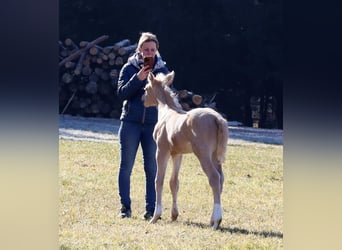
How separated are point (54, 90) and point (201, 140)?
1888 millimetres

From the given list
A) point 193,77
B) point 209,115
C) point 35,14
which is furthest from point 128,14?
point 35,14

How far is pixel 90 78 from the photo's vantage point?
32.9 feet

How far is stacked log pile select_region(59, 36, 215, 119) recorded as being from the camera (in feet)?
31.0

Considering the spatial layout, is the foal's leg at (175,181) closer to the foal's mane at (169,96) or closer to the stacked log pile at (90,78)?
the foal's mane at (169,96)

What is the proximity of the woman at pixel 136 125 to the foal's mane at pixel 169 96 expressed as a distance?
10 cm

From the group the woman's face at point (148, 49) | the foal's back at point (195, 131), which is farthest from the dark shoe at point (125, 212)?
the woman's face at point (148, 49)

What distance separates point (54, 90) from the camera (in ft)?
8.34

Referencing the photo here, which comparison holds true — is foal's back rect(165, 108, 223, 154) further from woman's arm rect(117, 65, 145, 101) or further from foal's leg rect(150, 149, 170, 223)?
woman's arm rect(117, 65, 145, 101)

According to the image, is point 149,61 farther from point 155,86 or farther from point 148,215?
point 148,215

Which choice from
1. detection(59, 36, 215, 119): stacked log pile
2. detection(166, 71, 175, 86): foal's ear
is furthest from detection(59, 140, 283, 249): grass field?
detection(59, 36, 215, 119): stacked log pile

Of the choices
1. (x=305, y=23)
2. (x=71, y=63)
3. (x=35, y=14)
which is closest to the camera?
(x=305, y=23)

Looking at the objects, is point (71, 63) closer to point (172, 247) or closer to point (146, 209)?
point (146, 209)

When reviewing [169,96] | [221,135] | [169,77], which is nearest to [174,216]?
[221,135]

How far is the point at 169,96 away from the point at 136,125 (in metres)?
0.31
